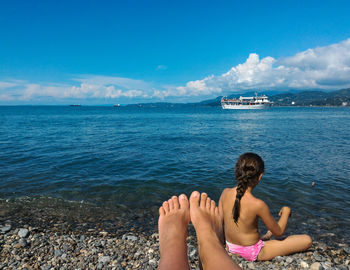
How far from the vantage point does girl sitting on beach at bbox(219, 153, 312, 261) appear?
270 centimetres

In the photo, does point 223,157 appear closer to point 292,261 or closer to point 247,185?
point 292,261

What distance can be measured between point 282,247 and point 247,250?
0.67 metres

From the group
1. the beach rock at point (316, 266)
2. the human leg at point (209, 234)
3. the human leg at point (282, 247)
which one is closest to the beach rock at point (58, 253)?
the human leg at point (209, 234)

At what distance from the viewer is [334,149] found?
46.4ft

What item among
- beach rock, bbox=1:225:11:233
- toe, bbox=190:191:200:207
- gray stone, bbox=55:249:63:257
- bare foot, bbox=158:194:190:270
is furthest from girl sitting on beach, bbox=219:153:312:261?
beach rock, bbox=1:225:11:233

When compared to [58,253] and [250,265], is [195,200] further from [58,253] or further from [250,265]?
[58,253]

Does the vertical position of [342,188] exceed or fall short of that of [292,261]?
it falls short

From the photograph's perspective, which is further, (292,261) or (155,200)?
(155,200)

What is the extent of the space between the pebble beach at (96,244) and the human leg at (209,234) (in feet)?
2.76

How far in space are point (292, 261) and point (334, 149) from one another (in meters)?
14.0

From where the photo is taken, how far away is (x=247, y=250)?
3203 mm

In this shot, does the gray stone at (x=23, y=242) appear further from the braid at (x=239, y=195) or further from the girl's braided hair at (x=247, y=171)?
the girl's braided hair at (x=247, y=171)

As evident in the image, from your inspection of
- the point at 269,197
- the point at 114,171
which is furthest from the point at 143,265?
the point at 114,171

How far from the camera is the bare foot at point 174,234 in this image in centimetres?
235
